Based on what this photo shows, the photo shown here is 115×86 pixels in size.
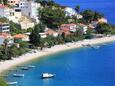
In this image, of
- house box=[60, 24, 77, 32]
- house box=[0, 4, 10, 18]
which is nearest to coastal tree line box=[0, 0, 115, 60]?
house box=[60, 24, 77, 32]

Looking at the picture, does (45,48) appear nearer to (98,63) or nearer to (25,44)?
(25,44)

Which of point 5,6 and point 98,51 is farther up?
point 5,6

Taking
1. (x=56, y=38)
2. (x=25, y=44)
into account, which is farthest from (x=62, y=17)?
(x=25, y=44)

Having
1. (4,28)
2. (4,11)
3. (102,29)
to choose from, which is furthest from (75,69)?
(102,29)

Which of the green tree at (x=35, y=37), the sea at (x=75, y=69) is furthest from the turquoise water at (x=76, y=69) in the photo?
the green tree at (x=35, y=37)

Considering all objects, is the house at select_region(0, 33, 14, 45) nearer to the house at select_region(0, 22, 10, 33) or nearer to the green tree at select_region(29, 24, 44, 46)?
the house at select_region(0, 22, 10, 33)

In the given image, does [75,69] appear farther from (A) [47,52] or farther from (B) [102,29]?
(B) [102,29]

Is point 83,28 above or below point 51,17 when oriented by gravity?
below
